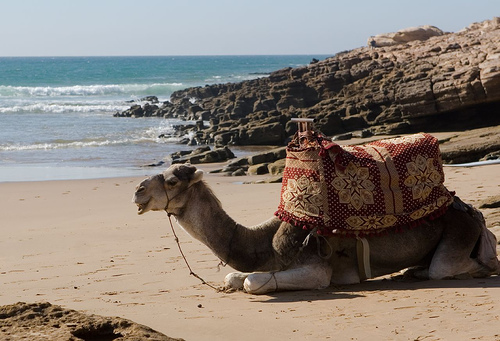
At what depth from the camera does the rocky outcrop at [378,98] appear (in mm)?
26094

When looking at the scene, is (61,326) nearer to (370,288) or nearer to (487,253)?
(370,288)

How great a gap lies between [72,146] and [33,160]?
14.1 ft

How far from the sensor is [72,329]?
16.3 feet

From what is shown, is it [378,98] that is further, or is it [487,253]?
[378,98]

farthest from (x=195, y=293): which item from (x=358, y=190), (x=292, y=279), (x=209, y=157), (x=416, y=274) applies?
(x=209, y=157)

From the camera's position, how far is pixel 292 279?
7.08 meters

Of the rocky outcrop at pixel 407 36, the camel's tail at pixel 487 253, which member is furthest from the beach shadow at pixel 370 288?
the rocky outcrop at pixel 407 36

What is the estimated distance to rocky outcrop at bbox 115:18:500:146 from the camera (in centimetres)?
2609

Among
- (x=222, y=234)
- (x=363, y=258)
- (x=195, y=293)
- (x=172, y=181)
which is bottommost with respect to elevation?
(x=195, y=293)

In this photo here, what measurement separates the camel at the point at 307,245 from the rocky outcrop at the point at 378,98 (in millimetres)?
18536

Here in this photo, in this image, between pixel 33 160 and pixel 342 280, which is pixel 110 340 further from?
pixel 33 160

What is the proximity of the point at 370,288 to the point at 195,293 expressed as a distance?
1590 mm

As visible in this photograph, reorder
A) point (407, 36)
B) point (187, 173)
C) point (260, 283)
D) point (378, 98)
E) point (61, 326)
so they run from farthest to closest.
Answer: point (407, 36), point (378, 98), point (187, 173), point (260, 283), point (61, 326)

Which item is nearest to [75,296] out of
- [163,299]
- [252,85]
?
[163,299]
